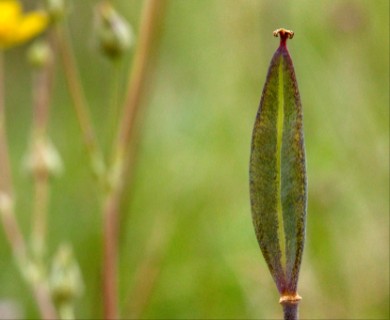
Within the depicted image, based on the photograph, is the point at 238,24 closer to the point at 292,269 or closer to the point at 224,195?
the point at 224,195

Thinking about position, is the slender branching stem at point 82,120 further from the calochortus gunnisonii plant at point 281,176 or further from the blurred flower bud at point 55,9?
the calochortus gunnisonii plant at point 281,176

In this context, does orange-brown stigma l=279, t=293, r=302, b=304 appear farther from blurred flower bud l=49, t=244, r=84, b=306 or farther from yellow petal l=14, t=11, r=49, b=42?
yellow petal l=14, t=11, r=49, b=42

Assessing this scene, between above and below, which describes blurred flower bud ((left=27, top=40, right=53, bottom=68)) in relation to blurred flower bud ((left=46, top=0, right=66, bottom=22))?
below

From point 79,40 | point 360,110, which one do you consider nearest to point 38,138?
point 360,110

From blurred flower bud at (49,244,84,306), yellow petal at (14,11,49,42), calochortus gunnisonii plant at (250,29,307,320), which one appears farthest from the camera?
yellow petal at (14,11,49,42)

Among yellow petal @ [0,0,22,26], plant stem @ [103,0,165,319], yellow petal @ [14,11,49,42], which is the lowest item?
plant stem @ [103,0,165,319]

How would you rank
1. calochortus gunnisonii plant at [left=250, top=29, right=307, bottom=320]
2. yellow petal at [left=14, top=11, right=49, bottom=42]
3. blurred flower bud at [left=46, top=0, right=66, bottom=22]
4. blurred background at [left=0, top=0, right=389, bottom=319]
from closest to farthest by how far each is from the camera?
calochortus gunnisonii plant at [left=250, top=29, right=307, bottom=320] < blurred flower bud at [left=46, top=0, right=66, bottom=22] < yellow petal at [left=14, top=11, right=49, bottom=42] < blurred background at [left=0, top=0, right=389, bottom=319]

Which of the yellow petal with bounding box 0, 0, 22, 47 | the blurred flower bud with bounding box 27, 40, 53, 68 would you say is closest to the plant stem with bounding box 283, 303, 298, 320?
the blurred flower bud with bounding box 27, 40, 53, 68
